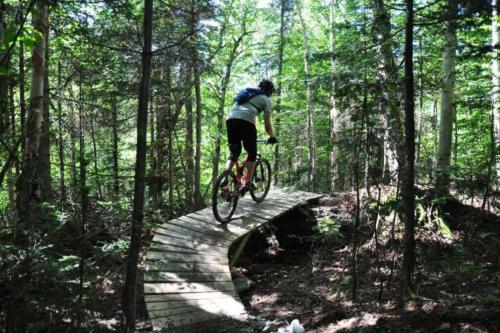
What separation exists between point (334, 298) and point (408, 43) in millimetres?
3544

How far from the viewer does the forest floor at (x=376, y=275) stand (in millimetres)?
4242

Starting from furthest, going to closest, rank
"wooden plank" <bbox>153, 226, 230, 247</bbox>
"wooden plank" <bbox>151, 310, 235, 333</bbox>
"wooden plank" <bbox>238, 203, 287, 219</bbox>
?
1. "wooden plank" <bbox>238, 203, 287, 219</bbox>
2. "wooden plank" <bbox>153, 226, 230, 247</bbox>
3. "wooden plank" <bbox>151, 310, 235, 333</bbox>

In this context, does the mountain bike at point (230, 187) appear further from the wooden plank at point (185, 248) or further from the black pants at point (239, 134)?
the wooden plank at point (185, 248)

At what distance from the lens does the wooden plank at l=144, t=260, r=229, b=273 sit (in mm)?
5574

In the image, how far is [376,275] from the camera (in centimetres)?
654

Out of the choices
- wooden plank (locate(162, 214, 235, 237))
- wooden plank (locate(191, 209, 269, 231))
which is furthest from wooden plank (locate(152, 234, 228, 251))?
wooden plank (locate(191, 209, 269, 231))

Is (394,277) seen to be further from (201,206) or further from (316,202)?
(201,206)

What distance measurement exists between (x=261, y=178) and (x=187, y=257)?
3.45 metres

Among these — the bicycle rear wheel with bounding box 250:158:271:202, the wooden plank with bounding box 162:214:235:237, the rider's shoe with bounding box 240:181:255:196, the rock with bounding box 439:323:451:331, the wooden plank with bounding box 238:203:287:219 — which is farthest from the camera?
the bicycle rear wheel with bounding box 250:158:271:202

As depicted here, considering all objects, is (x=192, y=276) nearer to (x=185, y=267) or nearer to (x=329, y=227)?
(x=185, y=267)

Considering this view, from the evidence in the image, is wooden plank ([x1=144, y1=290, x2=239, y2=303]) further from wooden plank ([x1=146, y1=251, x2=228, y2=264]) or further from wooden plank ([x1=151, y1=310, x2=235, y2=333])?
wooden plank ([x1=146, y1=251, x2=228, y2=264])

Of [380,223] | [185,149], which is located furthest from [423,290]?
[185,149]

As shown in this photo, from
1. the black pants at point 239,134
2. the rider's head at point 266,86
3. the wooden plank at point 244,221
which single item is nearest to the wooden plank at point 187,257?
the wooden plank at point 244,221

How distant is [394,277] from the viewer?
6223 millimetres
